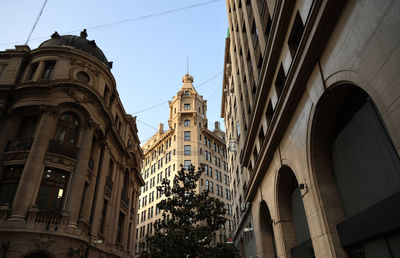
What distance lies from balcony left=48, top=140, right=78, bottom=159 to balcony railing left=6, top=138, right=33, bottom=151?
5.71ft

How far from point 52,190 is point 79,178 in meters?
2.08

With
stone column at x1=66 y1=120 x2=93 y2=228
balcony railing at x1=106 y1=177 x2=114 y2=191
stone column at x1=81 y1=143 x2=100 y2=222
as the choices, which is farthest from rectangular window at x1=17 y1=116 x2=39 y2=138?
balcony railing at x1=106 y1=177 x2=114 y2=191

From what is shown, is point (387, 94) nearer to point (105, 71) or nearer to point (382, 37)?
point (382, 37)

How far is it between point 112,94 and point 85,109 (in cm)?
694

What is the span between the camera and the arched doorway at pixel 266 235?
19830mm

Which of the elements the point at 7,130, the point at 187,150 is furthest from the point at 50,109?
the point at 187,150

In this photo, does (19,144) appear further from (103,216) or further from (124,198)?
(124,198)

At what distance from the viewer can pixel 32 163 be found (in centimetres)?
1927

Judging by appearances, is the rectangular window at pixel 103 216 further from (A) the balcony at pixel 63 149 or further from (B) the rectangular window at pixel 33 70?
(B) the rectangular window at pixel 33 70

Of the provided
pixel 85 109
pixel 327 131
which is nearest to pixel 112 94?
pixel 85 109

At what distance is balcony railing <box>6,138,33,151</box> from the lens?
20750 mm

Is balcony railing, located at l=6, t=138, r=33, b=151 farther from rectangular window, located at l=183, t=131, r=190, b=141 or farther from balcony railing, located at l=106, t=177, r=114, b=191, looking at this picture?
rectangular window, located at l=183, t=131, r=190, b=141

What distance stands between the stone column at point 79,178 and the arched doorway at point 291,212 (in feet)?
49.6

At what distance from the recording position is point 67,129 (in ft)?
75.2
